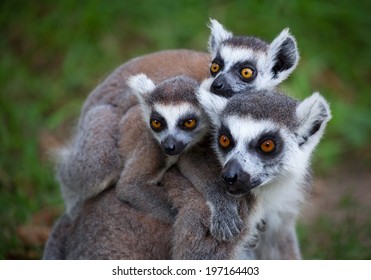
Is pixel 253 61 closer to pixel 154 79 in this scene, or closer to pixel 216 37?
pixel 216 37

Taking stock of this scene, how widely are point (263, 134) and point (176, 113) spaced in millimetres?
838

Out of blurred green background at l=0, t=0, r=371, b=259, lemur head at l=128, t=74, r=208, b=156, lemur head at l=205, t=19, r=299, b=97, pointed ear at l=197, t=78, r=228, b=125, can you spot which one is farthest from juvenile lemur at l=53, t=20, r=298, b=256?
blurred green background at l=0, t=0, r=371, b=259

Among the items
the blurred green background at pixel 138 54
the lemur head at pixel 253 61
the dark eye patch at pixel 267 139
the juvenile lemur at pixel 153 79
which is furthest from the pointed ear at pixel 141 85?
the blurred green background at pixel 138 54

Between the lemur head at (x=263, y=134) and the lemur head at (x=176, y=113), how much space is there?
0.94 feet

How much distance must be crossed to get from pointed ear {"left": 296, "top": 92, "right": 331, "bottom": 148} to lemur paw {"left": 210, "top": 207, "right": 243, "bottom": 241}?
0.72m

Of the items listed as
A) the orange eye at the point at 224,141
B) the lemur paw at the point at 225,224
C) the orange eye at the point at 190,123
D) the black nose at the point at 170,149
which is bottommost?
the lemur paw at the point at 225,224

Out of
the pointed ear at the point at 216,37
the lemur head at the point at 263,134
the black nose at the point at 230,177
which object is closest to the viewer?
the black nose at the point at 230,177

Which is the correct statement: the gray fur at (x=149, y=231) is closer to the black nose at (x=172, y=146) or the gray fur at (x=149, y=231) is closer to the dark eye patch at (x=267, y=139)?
the black nose at (x=172, y=146)

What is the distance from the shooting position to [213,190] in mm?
4727

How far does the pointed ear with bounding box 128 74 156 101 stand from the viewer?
5.20m

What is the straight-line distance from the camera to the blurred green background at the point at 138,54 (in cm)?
816

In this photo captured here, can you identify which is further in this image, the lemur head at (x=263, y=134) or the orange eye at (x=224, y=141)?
the orange eye at (x=224, y=141)
